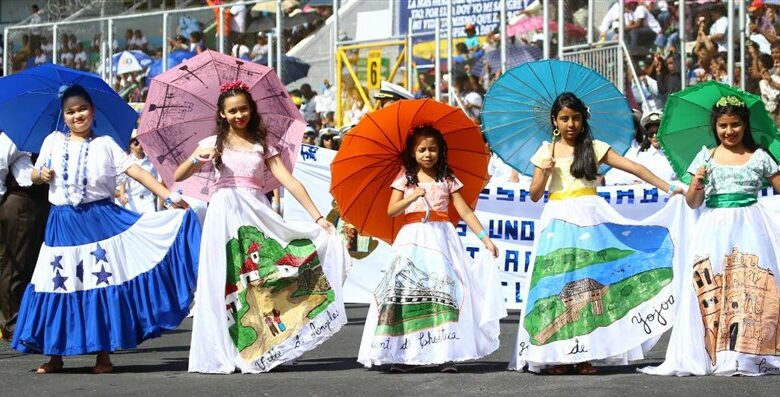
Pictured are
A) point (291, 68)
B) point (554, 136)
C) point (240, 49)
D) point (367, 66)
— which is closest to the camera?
point (554, 136)

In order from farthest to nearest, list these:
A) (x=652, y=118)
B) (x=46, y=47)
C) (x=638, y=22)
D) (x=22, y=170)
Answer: (x=46, y=47) → (x=638, y=22) → (x=652, y=118) → (x=22, y=170)

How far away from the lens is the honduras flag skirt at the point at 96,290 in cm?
937

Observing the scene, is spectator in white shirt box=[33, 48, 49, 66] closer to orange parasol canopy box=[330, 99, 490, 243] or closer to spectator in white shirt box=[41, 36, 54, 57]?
spectator in white shirt box=[41, 36, 54, 57]

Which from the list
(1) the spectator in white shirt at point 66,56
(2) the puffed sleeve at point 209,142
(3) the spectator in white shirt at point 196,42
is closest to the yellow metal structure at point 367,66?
(3) the spectator in white shirt at point 196,42

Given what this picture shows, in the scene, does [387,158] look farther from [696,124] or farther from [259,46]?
[259,46]

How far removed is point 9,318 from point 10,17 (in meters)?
26.7

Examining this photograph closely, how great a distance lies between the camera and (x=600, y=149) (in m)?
9.10

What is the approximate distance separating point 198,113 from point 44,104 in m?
1.03

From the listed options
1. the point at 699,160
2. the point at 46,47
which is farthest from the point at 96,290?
the point at 46,47

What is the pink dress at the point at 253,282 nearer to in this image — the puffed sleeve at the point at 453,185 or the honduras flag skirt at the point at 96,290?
the honduras flag skirt at the point at 96,290

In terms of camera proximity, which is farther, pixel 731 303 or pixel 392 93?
pixel 392 93

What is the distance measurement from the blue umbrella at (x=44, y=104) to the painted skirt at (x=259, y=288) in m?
1.09

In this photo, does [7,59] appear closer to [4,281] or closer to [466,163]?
[4,281]

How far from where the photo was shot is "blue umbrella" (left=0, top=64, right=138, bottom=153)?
Answer: 9.81 meters
